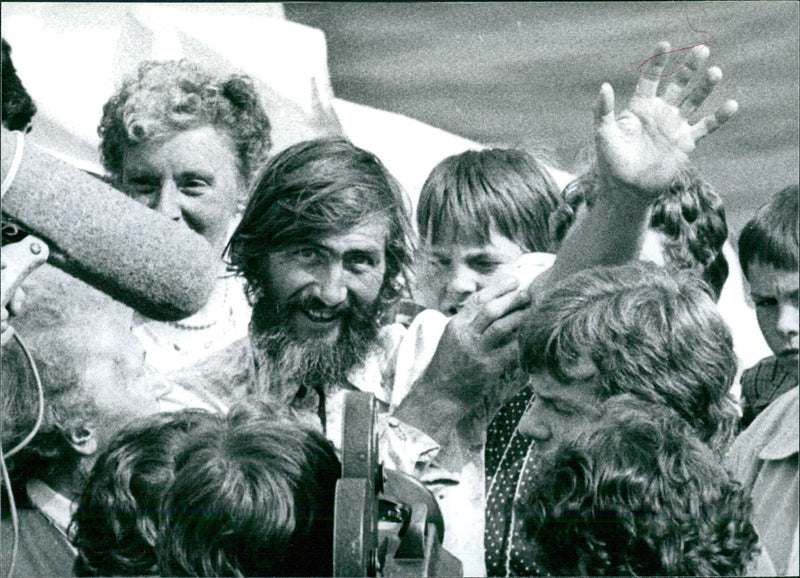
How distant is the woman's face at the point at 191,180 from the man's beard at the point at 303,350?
256mm

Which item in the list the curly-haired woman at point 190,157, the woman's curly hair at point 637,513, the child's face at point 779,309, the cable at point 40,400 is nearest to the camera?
the woman's curly hair at point 637,513

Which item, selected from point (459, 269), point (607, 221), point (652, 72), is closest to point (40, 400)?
point (459, 269)

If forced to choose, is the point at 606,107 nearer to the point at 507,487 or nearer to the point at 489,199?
the point at 489,199

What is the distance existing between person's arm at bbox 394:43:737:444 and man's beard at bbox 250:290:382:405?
0.65ft

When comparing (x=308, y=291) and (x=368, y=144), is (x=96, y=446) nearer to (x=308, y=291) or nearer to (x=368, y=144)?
(x=308, y=291)

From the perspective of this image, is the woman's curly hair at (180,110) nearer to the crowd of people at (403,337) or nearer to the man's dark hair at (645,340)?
the crowd of people at (403,337)

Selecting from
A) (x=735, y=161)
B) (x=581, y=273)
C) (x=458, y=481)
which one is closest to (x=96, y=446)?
(x=458, y=481)

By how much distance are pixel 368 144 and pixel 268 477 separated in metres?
0.99

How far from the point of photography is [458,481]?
330 centimetres

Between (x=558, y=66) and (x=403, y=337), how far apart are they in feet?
2.70

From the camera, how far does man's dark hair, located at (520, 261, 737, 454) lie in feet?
10.3

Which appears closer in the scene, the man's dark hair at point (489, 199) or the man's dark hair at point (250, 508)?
the man's dark hair at point (250, 508)

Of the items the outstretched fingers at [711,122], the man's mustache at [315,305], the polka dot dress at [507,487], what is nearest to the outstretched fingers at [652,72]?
the outstretched fingers at [711,122]

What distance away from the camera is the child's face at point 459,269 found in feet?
11.0
